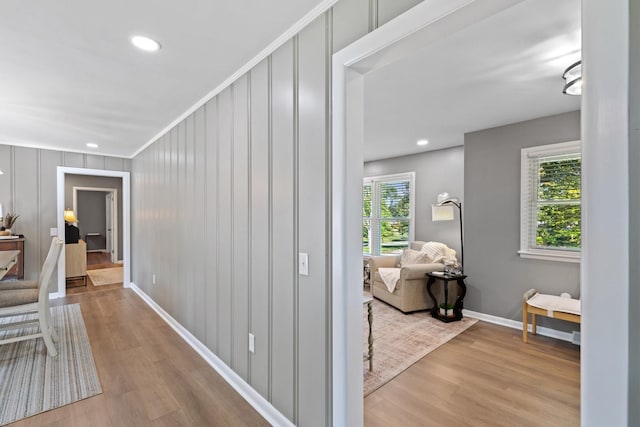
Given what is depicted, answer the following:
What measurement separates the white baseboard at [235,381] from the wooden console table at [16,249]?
265 cm

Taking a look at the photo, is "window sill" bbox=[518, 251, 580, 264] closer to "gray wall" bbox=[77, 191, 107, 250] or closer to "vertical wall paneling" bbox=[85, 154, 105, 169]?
"vertical wall paneling" bbox=[85, 154, 105, 169]

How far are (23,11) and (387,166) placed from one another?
17.2ft

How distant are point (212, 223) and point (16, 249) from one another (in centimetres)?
383

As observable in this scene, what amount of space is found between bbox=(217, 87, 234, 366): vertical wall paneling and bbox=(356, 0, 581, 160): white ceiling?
123 cm

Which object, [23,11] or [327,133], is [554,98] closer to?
[327,133]

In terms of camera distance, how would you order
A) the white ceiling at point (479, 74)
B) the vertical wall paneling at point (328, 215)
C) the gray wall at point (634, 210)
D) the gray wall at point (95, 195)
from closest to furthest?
the gray wall at point (634, 210) → the vertical wall paneling at point (328, 215) → the white ceiling at point (479, 74) → the gray wall at point (95, 195)

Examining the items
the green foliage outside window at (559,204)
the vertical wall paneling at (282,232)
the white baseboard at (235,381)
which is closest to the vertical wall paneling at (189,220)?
the white baseboard at (235,381)

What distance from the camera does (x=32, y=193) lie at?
4.82 m

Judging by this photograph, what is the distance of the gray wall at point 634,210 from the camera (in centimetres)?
75

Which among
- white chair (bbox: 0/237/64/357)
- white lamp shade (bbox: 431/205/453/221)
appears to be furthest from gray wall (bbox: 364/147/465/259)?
white chair (bbox: 0/237/64/357)

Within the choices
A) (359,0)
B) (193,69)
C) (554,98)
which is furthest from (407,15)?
(554,98)

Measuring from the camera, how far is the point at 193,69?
232cm

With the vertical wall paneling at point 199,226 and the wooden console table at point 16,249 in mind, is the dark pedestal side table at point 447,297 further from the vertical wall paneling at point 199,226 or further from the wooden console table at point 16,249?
the wooden console table at point 16,249

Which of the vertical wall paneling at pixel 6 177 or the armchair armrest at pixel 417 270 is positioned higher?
the vertical wall paneling at pixel 6 177
